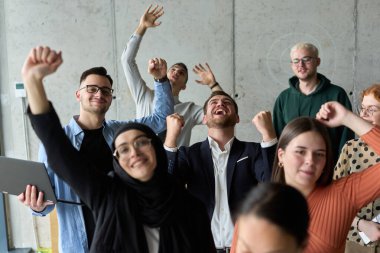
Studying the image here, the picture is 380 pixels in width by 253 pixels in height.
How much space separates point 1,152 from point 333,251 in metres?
3.48

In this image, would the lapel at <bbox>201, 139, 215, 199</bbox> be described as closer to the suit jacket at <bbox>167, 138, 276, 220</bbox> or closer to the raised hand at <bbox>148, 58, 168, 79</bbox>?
the suit jacket at <bbox>167, 138, 276, 220</bbox>

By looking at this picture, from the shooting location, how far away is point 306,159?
144 cm

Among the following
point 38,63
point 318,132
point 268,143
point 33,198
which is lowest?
point 33,198

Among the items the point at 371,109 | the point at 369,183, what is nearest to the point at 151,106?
the point at 371,109

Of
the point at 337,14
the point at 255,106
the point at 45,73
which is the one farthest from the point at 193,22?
the point at 45,73

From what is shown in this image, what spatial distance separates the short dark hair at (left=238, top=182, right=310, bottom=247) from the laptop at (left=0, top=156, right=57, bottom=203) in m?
1.09

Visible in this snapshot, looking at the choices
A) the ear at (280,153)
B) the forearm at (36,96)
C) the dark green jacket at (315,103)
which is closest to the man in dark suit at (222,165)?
the ear at (280,153)

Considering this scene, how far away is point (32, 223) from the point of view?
3.98m

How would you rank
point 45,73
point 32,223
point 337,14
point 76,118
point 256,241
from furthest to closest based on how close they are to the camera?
point 32,223, point 337,14, point 76,118, point 45,73, point 256,241

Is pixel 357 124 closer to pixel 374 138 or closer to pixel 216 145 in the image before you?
Result: pixel 374 138

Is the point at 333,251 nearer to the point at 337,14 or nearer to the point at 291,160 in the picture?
the point at 291,160

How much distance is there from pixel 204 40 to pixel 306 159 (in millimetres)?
2512

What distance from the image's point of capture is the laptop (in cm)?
172

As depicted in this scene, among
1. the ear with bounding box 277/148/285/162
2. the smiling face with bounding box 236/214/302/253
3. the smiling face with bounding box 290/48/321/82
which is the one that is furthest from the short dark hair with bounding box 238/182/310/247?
the smiling face with bounding box 290/48/321/82
